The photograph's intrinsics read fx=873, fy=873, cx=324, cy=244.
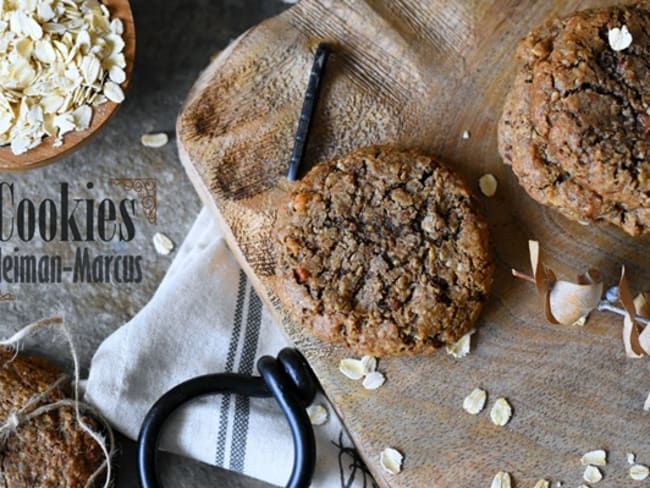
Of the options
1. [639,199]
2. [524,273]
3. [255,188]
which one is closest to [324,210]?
[255,188]

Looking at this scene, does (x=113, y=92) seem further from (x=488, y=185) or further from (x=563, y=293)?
(x=563, y=293)

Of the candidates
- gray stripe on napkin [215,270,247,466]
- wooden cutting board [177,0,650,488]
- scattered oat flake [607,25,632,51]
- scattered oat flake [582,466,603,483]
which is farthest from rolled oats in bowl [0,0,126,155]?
scattered oat flake [582,466,603,483]

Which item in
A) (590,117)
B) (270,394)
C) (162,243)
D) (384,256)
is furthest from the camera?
(162,243)

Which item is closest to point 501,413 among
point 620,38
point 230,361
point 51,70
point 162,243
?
point 230,361

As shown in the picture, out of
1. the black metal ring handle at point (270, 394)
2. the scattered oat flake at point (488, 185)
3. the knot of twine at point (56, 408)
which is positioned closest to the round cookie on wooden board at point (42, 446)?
the knot of twine at point (56, 408)

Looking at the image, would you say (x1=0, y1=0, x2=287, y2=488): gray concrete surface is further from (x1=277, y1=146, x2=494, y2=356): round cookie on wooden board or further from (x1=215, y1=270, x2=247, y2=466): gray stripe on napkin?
(x1=277, y1=146, x2=494, y2=356): round cookie on wooden board
